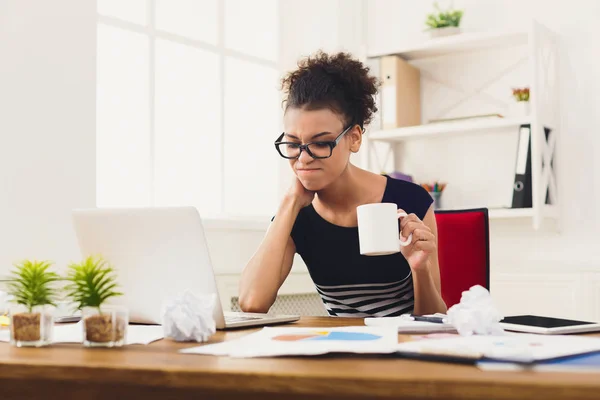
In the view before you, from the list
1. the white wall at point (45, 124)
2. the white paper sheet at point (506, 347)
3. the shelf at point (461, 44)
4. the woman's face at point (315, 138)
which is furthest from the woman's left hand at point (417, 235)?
the shelf at point (461, 44)

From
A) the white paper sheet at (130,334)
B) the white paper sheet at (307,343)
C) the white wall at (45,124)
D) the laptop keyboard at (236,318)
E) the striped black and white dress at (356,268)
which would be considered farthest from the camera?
the white wall at (45,124)

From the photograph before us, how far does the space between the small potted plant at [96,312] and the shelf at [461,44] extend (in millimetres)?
2471

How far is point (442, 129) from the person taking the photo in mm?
3158

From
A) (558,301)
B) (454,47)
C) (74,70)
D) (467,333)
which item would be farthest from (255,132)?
A: (467,333)

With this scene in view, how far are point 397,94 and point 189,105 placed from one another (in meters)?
0.92

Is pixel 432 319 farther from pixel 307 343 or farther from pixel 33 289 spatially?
pixel 33 289

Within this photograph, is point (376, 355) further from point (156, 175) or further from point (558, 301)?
point (558, 301)

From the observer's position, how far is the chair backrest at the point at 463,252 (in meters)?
1.96

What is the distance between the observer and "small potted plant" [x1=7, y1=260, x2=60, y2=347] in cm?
97

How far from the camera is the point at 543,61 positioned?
3035 millimetres

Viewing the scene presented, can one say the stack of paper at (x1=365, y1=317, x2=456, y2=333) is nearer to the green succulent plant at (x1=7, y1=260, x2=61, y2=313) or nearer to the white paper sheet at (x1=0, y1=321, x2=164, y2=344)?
the white paper sheet at (x1=0, y1=321, x2=164, y2=344)

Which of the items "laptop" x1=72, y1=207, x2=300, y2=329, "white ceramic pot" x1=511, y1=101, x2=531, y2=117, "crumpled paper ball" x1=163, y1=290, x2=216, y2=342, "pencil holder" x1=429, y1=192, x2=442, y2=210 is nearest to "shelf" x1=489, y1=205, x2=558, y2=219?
"pencil holder" x1=429, y1=192, x2=442, y2=210

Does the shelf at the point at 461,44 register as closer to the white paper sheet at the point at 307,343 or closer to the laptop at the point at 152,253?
the laptop at the point at 152,253

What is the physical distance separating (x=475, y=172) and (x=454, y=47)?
56cm
